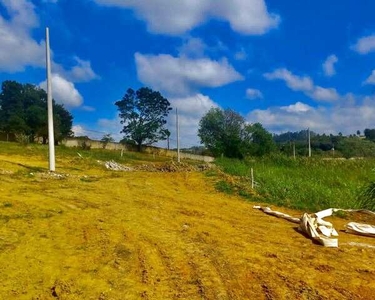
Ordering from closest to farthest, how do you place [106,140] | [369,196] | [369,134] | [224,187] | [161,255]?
[161,255], [369,196], [224,187], [106,140], [369,134]

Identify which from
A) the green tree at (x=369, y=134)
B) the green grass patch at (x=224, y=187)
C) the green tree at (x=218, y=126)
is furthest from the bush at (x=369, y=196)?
the green tree at (x=369, y=134)

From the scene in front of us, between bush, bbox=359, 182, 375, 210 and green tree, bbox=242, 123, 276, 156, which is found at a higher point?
green tree, bbox=242, 123, 276, 156

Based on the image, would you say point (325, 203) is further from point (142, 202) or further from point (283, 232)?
point (142, 202)

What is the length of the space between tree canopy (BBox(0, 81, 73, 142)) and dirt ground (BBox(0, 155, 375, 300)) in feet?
96.7

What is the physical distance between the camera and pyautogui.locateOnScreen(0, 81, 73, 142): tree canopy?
35.0 meters

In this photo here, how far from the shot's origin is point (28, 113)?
3950 cm

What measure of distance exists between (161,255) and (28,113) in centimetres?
3914

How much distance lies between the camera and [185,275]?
12.3 ft

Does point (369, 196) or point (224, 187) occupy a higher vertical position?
point (369, 196)

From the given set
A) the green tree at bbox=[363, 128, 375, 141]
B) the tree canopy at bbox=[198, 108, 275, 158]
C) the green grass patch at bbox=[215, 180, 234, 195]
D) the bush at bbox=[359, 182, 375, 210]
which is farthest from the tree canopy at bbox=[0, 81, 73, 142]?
the green tree at bbox=[363, 128, 375, 141]

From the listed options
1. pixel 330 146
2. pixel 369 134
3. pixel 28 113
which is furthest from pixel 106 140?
pixel 369 134

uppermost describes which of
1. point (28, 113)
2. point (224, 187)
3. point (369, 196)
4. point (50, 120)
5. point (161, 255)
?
point (28, 113)

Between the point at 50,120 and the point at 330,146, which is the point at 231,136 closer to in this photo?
the point at 330,146

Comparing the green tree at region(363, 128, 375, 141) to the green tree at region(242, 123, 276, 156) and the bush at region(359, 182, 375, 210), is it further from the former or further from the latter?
the bush at region(359, 182, 375, 210)
